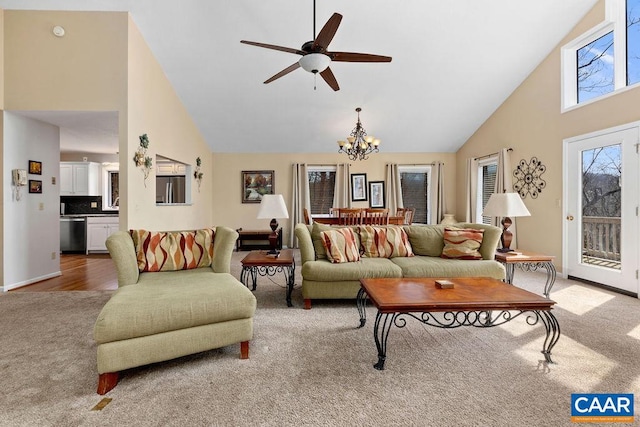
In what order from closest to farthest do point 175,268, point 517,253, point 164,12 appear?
point 175,268 < point 517,253 < point 164,12

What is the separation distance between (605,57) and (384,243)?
412 centimetres

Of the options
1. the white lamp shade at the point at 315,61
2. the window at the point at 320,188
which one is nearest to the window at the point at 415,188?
the window at the point at 320,188

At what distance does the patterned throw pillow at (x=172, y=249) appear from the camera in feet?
9.18

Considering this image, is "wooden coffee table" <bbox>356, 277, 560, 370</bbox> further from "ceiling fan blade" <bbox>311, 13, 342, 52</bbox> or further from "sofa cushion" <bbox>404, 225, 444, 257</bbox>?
"ceiling fan blade" <bbox>311, 13, 342, 52</bbox>

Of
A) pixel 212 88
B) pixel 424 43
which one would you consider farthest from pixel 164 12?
pixel 424 43

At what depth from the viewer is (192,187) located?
6.18m

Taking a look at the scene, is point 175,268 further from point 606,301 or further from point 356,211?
point 606,301

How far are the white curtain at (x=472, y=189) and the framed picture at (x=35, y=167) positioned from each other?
7.91 meters

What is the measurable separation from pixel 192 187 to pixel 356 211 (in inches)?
136

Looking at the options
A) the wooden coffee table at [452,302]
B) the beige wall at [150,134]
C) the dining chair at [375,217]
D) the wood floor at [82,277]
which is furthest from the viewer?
the dining chair at [375,217]

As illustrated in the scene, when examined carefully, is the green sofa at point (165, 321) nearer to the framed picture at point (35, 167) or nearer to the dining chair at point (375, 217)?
the framed picture at point (35, 167)

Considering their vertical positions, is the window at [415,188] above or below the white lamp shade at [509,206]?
above

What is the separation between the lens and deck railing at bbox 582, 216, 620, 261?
3.91 metres

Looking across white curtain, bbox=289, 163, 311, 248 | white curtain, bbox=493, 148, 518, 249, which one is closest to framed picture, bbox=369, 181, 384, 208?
white curtain, bbox=289, 163, 311, 248
